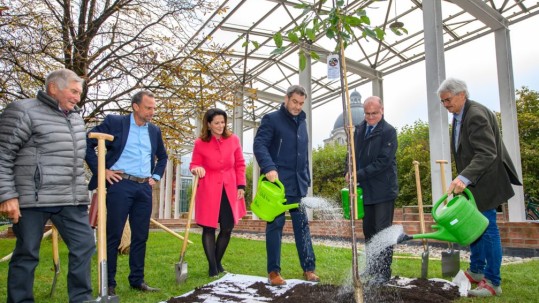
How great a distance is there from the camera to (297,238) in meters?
3.49

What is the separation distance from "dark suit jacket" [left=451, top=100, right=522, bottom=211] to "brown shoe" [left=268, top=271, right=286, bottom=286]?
1505 millimetres

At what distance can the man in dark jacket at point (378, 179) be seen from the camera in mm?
3250

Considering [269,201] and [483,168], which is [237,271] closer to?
[269,201]

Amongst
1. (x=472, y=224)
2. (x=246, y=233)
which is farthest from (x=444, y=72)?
(x=246, y=233)

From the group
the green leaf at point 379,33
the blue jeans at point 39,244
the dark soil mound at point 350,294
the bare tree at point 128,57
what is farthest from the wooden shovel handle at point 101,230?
the bare tree at point 128,57

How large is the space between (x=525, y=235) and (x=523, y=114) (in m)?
9.97

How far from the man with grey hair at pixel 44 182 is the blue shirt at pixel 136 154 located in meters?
0.56

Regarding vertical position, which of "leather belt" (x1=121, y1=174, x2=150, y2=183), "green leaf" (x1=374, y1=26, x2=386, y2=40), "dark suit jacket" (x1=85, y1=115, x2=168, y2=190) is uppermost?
"green leaf" (x1=374, y1=26, x2=386, y2=40)

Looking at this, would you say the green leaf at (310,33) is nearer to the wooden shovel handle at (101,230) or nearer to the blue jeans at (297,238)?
the wooden shovel handle at (101,230)

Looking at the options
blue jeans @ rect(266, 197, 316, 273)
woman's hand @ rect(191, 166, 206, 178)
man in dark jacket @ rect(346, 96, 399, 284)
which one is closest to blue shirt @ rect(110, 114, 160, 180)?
woman's hand @ rect(191, 166, 206, 178)

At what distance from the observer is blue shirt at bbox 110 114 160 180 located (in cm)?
317

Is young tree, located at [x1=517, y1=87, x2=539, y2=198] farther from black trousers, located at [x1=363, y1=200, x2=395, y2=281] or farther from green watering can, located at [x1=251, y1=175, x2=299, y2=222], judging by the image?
green watering can, located at [x1=251, y1=175, x2=299, y2=222]

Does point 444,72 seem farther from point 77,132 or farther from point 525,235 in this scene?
point 77,132

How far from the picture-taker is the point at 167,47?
668 cm
